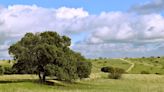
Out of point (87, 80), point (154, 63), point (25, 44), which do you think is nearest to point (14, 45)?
point (25, 44)

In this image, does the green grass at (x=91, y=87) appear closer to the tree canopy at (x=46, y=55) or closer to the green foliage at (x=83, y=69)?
the tree canopy at (x=46, y=55)

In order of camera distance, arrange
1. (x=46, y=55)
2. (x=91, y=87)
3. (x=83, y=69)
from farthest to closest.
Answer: (x=83, y=69), (x=46, y=55), (x=91, y=87)

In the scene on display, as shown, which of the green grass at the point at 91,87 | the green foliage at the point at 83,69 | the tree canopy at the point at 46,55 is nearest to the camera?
the green grass at the point at 91,87

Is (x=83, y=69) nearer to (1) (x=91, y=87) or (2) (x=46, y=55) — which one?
(2) (x=46, y=55)

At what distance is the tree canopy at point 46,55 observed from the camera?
7369 cm

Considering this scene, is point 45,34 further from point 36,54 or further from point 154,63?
point 154,63

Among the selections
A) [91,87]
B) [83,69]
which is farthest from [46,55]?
[83,69]

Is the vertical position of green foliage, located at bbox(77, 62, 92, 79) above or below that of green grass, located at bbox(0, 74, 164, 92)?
above

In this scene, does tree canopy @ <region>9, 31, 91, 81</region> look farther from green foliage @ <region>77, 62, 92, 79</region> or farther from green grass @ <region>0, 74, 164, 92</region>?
green grass @ <region>0, 74, 164, 92</region>

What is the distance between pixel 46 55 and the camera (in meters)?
73.6

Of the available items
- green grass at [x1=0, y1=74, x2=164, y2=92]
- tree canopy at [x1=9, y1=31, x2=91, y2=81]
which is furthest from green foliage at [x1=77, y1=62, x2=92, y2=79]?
green grass at [x1=0, y1=74, x2=164, y2=92]

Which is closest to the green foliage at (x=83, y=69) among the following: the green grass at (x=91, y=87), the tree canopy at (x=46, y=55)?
the tree canopy at (x=46, y=55)

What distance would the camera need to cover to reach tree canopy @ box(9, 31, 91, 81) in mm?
73688

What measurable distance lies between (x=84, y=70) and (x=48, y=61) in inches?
388
